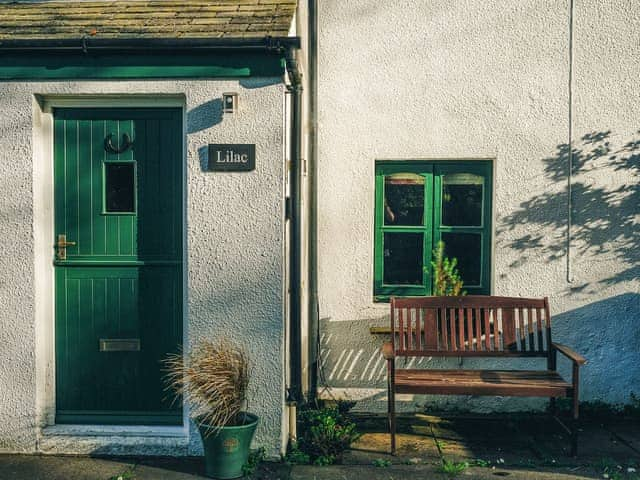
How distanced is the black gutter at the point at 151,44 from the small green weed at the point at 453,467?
129 inches

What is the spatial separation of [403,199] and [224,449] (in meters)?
3.00

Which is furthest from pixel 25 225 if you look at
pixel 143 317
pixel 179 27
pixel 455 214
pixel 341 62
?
pixel 455 214

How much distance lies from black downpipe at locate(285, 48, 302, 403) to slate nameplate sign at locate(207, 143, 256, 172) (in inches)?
19.4

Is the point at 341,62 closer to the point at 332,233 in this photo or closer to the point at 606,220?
the point at 332,233

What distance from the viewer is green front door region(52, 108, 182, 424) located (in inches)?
210

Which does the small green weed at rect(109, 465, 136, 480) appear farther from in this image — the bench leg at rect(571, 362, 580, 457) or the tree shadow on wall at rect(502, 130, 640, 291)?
the tree shadow on wall at rect(502, 130, 640, 291)

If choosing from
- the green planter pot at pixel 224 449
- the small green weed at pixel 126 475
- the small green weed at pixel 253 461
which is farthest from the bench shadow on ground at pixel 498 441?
the small green weed at pixel 126 475

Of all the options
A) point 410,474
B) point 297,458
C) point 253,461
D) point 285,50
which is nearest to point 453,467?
point 410,474

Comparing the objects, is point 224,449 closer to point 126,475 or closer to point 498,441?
point 126,475

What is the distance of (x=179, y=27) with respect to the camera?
16.9ft

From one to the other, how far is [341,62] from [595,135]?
2.50 metres

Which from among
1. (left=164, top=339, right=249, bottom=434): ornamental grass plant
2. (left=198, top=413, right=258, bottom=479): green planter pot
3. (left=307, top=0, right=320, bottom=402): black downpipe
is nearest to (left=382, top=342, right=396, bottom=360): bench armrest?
(left=307, top=0, right=320, bottom=402): black downpipe

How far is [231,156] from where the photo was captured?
5062 millimetres

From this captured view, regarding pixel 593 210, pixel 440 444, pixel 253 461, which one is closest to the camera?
pixel 253 461
